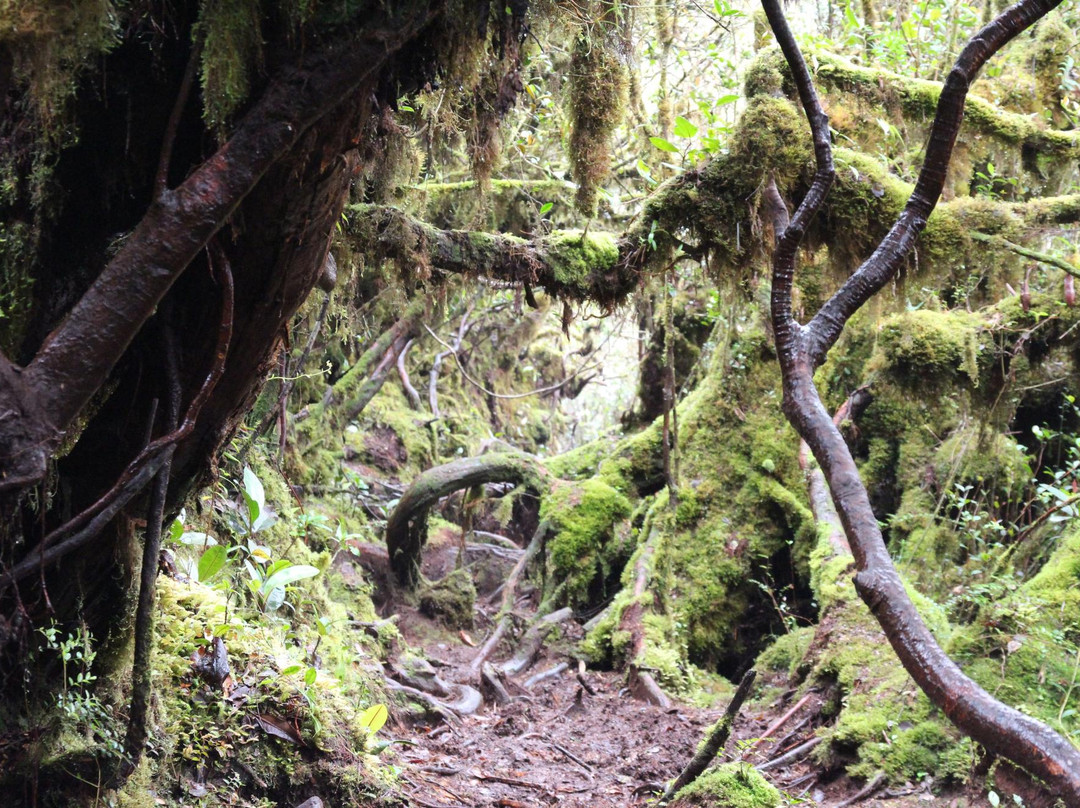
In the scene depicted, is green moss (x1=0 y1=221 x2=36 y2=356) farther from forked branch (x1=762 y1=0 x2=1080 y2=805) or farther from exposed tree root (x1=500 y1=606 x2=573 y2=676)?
exposed tree root (x1=500 y1=606 x2=573 y2=676)

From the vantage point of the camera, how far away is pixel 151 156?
195 cm

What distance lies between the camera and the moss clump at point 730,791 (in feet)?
12.4

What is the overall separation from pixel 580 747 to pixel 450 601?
10.7 ft

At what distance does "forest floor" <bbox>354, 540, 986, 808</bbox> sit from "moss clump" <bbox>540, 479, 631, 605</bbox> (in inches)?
34.3

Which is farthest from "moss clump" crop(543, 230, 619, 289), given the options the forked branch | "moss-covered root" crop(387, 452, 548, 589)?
"moss-covered root" crop(387, 452, 548, 589)

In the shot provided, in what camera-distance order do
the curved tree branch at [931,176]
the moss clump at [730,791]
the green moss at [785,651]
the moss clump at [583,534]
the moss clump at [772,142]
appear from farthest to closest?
the moss clump at [583,534]
the green moss at [785,651]
the moss clump at [772,142]
the moss clump at [730,791]
the curved tree branch at [931,176]

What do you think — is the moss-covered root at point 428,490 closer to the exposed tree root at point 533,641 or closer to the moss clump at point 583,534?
Answer: the moss clump at point 583,534

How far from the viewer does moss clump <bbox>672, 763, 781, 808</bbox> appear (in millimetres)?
3787

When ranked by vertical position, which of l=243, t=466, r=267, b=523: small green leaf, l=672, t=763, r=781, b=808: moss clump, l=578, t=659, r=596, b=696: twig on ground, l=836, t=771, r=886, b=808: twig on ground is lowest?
l=578, t=659, r=596, b=696: twig on ground

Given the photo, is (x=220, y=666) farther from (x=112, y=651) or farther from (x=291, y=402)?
(x=291, y=402)

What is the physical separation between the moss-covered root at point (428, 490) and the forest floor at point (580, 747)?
1.22m

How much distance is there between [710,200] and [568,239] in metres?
0.96

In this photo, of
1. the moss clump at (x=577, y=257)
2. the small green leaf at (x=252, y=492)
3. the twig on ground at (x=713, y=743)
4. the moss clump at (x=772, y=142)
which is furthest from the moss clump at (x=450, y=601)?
the moss clump at (x=772, y=142)

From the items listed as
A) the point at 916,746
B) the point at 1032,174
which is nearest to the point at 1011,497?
the point at 1032,174
